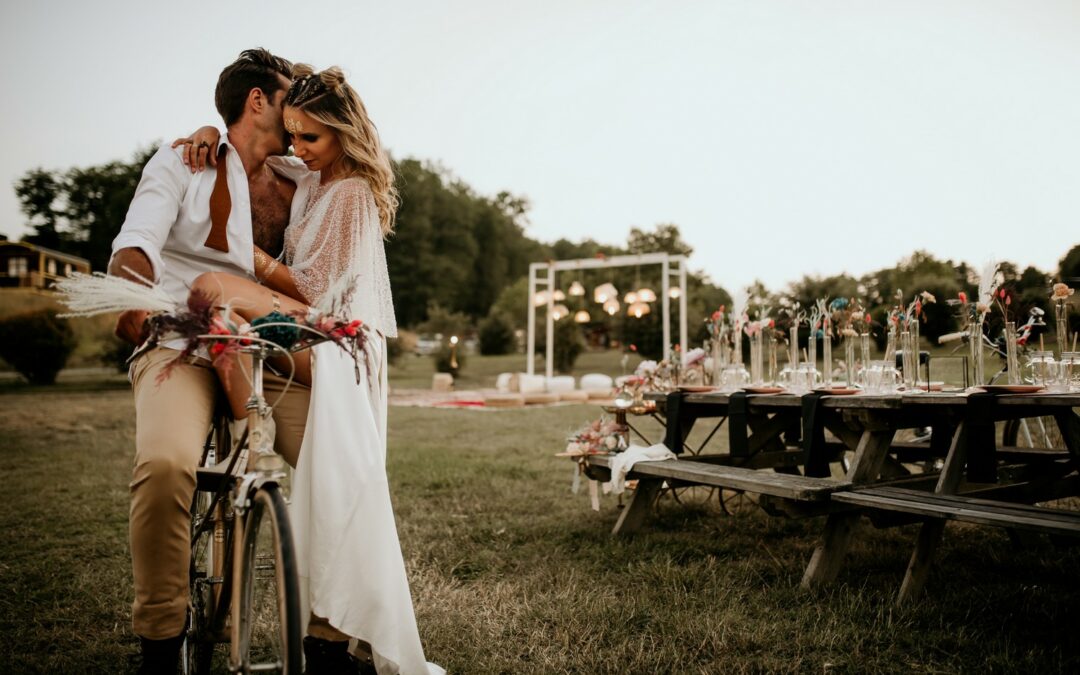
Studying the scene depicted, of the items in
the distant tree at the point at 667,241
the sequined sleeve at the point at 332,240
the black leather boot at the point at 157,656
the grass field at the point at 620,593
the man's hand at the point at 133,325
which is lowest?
the grass field at the point at 620,593

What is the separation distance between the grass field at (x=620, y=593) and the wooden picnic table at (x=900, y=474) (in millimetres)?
293

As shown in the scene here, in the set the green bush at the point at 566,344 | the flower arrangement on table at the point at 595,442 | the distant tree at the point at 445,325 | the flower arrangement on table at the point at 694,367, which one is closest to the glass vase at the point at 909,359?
the flower arrangement on table at the point at 694,367

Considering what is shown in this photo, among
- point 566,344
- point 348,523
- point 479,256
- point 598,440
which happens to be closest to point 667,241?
point 566,344

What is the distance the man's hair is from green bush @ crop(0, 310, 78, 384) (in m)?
17.5

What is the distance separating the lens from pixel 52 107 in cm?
1262

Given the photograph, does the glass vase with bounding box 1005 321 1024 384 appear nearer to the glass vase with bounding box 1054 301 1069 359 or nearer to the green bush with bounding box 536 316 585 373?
the glass vase with bounding box 1054 301 1069 359

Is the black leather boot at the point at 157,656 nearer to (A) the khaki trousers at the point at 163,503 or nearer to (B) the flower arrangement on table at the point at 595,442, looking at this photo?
(A) the khaki trousers at the point at 163,503

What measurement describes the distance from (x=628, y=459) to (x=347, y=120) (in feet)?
9.44

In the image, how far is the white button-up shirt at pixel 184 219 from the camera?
2.40 m

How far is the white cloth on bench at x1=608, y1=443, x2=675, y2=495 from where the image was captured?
181 inches

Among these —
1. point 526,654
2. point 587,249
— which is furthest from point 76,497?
point 587,249

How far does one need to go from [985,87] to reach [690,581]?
31.3 ft

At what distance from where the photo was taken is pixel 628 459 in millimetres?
4668

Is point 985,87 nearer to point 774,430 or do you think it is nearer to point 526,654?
point 774,430
